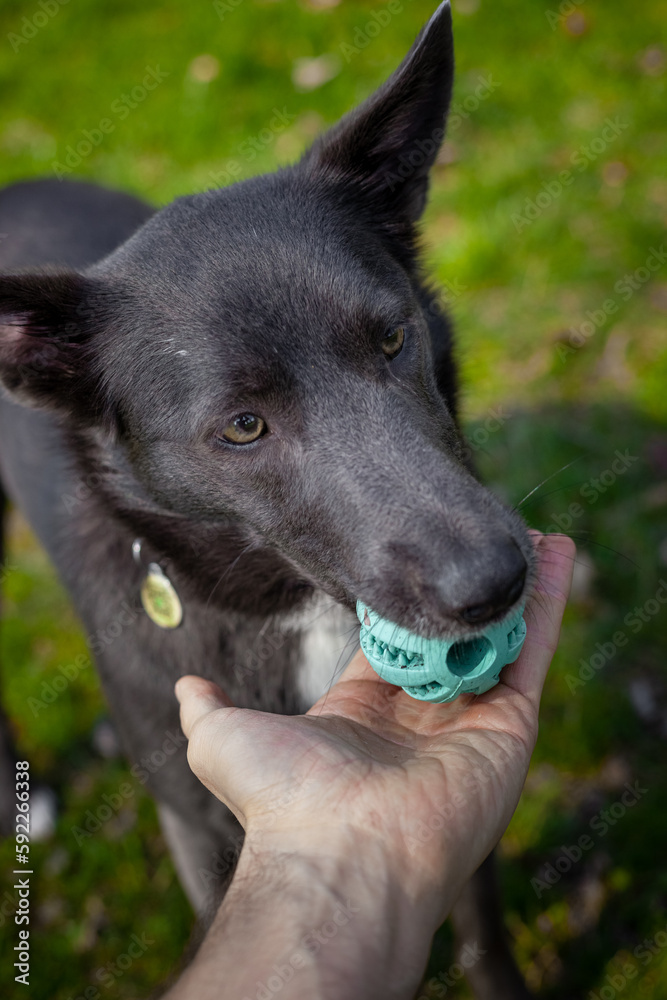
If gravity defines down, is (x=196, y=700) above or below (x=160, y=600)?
above

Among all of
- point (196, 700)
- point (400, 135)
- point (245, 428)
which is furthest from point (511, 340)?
point (196, 700)

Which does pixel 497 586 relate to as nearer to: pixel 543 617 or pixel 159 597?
pixel 543 617

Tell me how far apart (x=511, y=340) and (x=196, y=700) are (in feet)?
11.5

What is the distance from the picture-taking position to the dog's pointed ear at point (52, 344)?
90.5 inches

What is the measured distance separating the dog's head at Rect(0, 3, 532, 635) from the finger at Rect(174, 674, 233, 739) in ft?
1.40

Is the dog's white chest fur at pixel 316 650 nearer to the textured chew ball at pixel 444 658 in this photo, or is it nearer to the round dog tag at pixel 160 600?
the round dog tag at pixel 160 600

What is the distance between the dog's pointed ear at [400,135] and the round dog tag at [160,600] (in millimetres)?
1416

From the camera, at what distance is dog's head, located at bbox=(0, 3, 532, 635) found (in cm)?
192

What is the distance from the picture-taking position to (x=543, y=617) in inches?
82.0

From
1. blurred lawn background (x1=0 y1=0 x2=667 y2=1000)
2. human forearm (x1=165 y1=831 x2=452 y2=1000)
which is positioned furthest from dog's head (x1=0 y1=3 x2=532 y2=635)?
blurred lawn background (x1=0 y1=0 x2=667 y2=1000)

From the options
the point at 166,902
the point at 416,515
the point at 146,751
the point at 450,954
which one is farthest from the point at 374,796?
the point at 166,902

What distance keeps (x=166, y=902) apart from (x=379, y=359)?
101 inches

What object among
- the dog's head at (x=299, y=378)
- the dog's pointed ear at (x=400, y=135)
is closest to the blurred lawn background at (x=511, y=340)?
the dog's pointed ear at (x=400, y=135)

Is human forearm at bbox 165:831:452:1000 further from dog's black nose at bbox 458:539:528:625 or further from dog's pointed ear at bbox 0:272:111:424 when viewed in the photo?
dog's pointed ear at bbox 0:272:111:424
